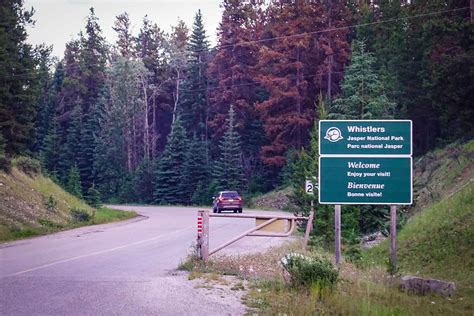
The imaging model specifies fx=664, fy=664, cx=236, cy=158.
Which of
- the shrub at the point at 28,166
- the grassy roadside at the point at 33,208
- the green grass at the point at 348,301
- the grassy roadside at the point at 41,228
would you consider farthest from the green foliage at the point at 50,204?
the green grass at the point at 348,301

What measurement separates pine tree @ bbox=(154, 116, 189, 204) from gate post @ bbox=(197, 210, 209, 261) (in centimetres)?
5415

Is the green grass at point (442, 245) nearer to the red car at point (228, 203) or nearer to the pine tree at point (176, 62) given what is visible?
the red car at point (228, 203)

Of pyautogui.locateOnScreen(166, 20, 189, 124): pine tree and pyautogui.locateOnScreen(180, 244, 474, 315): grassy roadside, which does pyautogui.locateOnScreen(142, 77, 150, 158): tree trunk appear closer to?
pyautogui.locateOnScreen(166, 20, 189, 124): pine tree

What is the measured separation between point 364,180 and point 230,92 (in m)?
53.9

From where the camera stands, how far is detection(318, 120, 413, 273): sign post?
14664 millimetres

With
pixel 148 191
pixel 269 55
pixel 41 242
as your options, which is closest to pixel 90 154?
pixel 148 191

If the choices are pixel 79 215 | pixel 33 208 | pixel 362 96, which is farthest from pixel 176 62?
pixel 362 96

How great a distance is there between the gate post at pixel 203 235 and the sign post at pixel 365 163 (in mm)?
2800

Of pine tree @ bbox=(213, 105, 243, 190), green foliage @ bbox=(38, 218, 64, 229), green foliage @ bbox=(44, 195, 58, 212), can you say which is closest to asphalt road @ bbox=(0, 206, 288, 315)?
green foliage @ bbox=(38, 218, 64, 229)

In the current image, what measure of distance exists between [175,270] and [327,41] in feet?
147

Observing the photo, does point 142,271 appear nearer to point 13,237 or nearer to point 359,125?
point 359,125

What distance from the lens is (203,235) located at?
1561cm

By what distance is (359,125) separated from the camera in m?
14.8

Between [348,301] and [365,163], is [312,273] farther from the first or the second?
[365,163]
